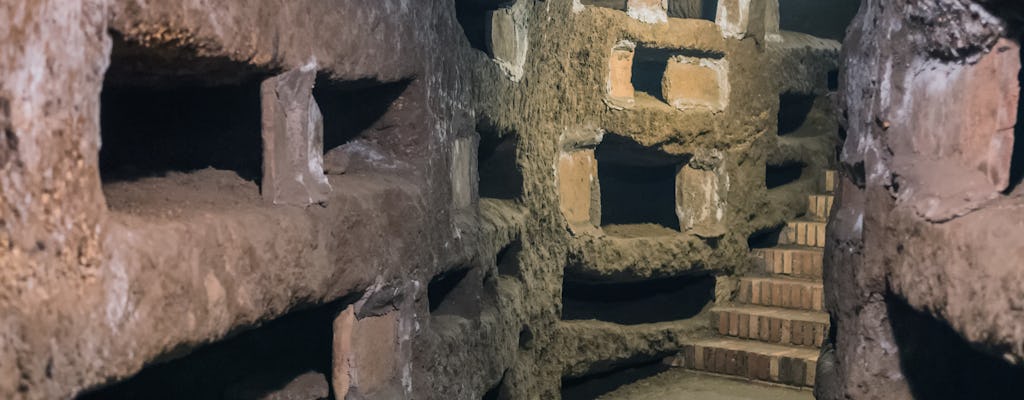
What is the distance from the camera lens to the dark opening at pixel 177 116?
81.0 inches

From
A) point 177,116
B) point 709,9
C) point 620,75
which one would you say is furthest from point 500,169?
point 709,9

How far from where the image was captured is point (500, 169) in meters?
4.82

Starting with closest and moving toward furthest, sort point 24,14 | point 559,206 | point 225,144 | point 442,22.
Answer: point 24,14 < point 225,144 < point 442,22 < point 559,206

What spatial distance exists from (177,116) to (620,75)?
348 centimetres

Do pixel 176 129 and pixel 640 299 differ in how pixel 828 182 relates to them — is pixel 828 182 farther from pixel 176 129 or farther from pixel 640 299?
pixel 176 129

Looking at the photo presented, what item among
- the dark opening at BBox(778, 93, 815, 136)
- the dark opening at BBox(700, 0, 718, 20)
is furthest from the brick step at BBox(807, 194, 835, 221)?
the dark opening at BBox(700, 0, 718, 20)

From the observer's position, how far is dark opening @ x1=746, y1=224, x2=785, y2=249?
6.46 meters

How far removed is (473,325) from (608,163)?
10.6 feet

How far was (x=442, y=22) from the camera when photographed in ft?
11.3

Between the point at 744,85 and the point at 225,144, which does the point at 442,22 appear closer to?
the point at 225,144

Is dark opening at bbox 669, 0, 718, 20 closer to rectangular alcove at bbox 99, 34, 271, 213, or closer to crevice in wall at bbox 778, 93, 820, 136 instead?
crevice in wall at bbox 778, 93, 820, 136

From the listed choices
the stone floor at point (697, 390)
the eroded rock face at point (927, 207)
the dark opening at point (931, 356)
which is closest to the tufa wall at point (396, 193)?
the stone floor at point (697, 390)

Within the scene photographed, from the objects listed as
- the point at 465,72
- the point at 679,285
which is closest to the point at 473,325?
the point at 465,72

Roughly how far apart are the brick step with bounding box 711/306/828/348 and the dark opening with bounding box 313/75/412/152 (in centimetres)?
321
